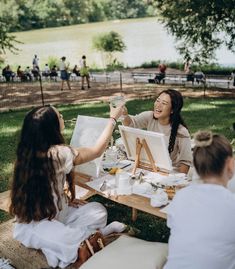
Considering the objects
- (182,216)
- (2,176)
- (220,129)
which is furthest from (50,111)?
(220,129)

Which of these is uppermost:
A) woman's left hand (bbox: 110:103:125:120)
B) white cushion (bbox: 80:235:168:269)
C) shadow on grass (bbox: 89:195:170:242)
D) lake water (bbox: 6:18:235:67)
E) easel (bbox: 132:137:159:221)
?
lake water (bbox: 6:18:235:67)

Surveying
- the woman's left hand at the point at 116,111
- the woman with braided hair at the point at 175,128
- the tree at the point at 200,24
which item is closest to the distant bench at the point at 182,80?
the tree at the point at 200,24

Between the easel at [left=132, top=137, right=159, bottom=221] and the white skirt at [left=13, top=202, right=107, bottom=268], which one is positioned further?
the easel at [left=132, top=137, right=159, bottom=221]

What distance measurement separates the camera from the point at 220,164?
2.18 metres

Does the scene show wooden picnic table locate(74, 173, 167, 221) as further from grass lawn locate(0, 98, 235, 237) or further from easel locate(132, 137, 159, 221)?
grass lawn locate(0, 98, 235, 237)

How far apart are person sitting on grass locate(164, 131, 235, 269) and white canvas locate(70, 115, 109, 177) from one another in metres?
1.50

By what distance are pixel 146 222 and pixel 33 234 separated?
167cm

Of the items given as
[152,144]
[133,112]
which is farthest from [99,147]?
[133,112]

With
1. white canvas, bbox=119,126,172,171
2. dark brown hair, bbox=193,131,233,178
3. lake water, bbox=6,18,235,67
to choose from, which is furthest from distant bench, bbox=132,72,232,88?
dark brown hair, bbox=193,131,233,178

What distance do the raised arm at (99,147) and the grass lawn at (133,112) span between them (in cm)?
129

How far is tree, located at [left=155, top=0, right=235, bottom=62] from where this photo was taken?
1568cm

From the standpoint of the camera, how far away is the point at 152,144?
11.6 ft

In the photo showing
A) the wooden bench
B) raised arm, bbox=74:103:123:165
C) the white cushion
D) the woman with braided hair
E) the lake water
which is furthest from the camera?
the lake water

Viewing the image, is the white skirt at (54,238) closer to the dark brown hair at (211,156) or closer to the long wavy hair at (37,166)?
the long wavy hair at (37,166)
